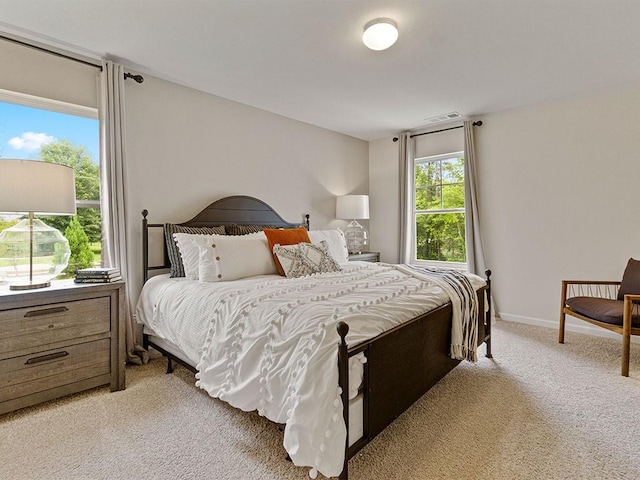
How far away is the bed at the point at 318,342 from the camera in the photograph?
1.29 metres

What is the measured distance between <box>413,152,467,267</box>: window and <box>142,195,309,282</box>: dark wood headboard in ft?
6.51

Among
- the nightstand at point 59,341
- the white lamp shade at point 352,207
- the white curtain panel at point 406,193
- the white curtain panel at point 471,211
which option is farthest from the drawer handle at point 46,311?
the white curtain panel at point 471,211

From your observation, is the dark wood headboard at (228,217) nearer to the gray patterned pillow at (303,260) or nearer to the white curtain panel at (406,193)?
the gray patterned pillow at (303,260)

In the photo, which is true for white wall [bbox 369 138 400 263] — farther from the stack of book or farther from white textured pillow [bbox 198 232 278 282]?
the stack of book

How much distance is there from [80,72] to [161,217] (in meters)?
1.28

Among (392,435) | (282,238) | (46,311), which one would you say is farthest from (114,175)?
(392,435)

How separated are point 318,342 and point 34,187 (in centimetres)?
195

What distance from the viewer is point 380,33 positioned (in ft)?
7.18

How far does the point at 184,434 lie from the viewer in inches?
71.0

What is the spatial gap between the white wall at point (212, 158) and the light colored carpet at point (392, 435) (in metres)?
1.20

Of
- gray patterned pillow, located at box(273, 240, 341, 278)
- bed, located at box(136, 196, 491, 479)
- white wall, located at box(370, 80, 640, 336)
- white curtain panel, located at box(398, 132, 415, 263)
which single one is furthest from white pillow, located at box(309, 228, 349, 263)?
white wall, located at box(370, 80, 640, 336)

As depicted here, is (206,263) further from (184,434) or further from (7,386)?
(7,386)

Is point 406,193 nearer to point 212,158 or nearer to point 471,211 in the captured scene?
point 471,211

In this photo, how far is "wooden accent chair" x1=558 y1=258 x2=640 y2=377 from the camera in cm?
249
